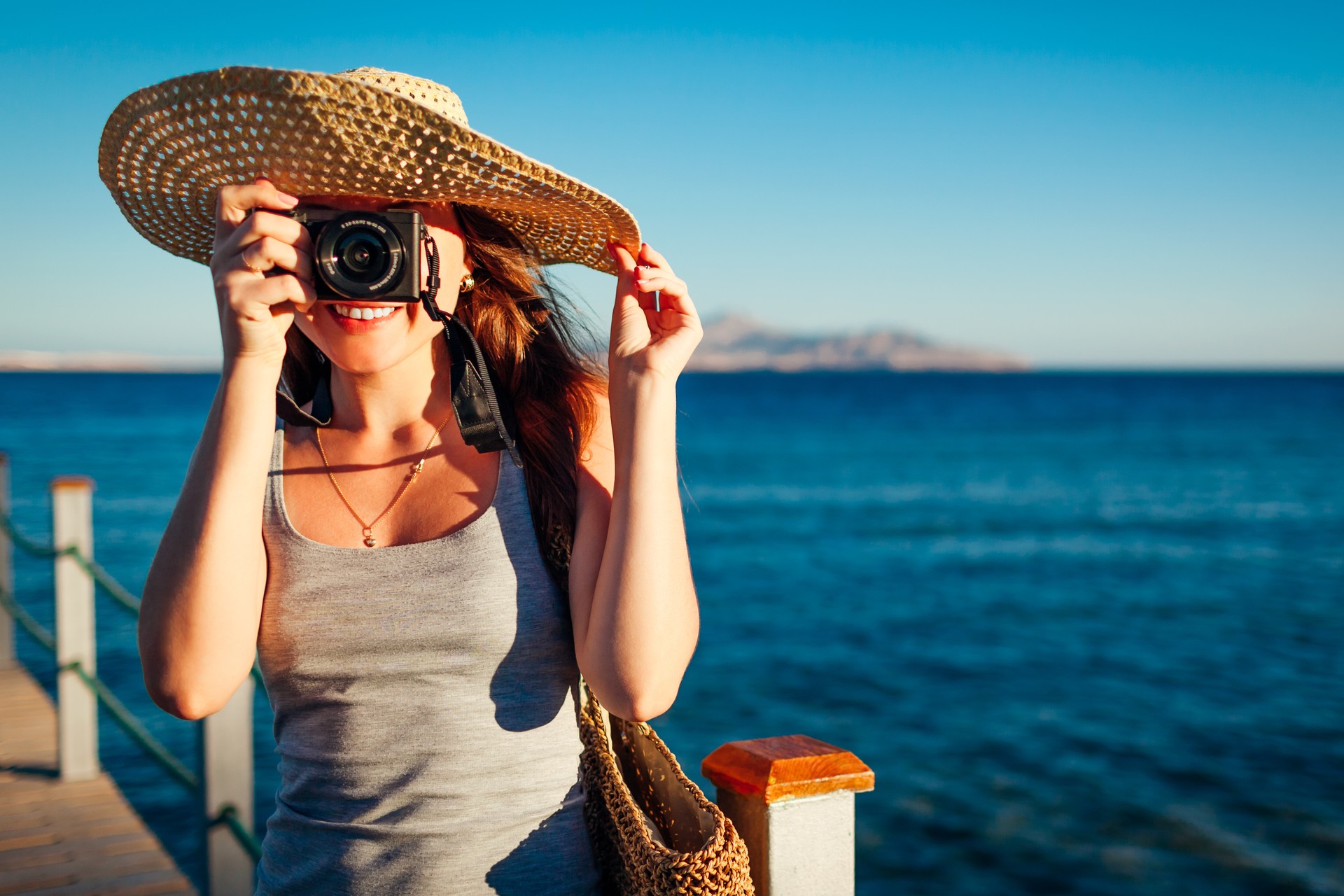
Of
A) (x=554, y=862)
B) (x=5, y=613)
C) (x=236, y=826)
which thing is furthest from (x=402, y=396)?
(x=5, y=613)

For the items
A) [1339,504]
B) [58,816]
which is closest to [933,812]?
[58,816]

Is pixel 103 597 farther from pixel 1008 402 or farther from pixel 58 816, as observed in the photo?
pixel 1008 402

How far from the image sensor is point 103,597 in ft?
37.2

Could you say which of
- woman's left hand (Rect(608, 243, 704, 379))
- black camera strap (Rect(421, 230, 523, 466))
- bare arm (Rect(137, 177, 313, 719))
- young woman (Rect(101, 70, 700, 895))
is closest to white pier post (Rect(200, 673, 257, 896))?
young woman (Rect(101, 70, 700, 895))

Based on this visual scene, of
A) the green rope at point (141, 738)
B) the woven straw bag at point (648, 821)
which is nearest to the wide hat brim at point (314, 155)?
the woven straw bag at point (648, 821)

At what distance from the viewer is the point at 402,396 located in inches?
55.7

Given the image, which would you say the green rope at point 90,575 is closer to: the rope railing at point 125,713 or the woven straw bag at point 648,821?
the rope railing at point 125,713

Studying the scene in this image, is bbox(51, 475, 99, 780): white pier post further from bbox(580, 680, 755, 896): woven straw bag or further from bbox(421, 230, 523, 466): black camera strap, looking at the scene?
bbox(580, 680, 755, 896): woven straw bag

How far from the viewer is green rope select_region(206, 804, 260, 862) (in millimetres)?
2285

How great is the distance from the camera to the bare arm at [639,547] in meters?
1.14

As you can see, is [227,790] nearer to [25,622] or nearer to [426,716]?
[426,716]

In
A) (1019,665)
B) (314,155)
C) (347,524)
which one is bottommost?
(1019,665)

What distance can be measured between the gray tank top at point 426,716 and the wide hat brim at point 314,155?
1.38 feet

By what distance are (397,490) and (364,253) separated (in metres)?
0.34
